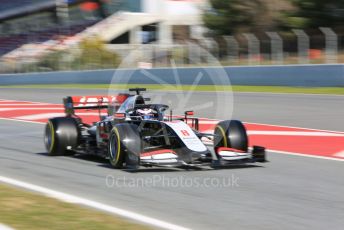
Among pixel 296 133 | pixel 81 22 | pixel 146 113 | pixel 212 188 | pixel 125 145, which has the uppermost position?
pixel 81 22

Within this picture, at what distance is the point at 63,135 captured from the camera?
32.2 ft

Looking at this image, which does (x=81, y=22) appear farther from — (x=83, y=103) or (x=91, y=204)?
(x=91, y=204)

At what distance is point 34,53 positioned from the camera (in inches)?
1784

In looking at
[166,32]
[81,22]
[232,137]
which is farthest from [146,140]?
[81,22]

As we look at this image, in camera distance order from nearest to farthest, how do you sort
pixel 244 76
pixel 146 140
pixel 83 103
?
pixel 146 140 → pixel 83 103 → pixel 244 76

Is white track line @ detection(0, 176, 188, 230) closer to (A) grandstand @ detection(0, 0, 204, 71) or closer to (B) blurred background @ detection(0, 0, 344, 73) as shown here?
(B) blurred background @ detection(0, 0, 344, 73)

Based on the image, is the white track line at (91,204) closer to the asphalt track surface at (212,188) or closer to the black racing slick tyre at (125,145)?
the asphalt track surface at (212,188)

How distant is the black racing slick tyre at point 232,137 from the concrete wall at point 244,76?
262 inches

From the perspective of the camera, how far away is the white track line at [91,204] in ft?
18.6

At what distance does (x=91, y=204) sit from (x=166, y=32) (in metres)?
41.4

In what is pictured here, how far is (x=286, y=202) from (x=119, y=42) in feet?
152

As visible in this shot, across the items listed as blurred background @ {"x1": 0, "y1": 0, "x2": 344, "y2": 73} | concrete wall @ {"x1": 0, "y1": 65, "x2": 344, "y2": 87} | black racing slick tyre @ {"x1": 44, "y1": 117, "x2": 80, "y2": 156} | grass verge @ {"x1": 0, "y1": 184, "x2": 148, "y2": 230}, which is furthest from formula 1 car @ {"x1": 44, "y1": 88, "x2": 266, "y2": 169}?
blurred background @ {"x1": 0, "y1": 0, "x2": 344, "y2": 73}

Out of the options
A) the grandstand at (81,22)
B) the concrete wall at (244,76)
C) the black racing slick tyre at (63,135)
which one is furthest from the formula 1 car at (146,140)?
the grandstand at (81,22)

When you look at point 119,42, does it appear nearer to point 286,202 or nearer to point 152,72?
point 152,72
